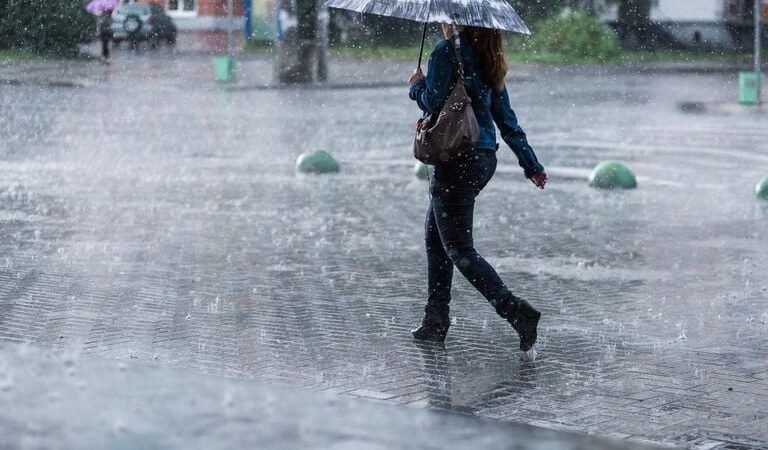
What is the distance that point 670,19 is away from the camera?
171 ft

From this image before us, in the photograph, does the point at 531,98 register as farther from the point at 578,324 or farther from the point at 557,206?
the point at 578,324

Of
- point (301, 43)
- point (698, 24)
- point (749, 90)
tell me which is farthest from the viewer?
point (698, 24)

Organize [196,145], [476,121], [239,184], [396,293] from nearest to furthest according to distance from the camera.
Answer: [476,121] → [396,293] → [239,184] → [196,145]

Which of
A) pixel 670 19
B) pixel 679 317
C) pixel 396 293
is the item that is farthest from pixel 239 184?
pixel 670 19

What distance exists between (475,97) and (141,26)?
45.5 meters

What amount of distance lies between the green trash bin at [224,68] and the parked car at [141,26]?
1637 cm

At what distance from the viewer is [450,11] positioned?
6945 mm

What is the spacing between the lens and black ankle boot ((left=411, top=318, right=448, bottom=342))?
7.45m

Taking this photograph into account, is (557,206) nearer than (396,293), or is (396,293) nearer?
(396,293)

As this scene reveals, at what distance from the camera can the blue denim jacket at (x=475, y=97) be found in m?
6.90

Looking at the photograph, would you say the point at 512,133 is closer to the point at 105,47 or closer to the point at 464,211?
the point at 464,211

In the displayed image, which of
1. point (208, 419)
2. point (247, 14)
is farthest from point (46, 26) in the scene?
point (208, 419)

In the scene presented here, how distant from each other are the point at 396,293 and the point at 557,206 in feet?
15.9

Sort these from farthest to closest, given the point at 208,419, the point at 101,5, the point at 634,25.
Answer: the point at 634,25 → the point at 101,5 → the point at 208,419
